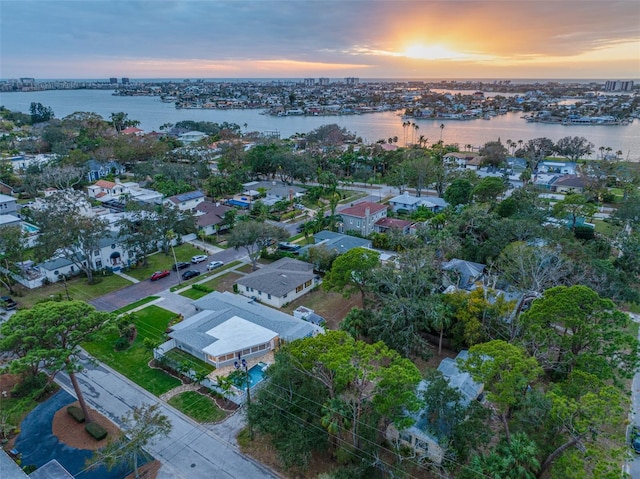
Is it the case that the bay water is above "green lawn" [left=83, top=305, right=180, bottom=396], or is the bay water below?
above

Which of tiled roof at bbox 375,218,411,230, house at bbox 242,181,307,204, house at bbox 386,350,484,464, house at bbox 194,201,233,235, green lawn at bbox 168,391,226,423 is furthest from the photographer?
house at bbox 242,181,307,204

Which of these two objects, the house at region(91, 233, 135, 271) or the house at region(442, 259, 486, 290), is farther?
the house at region(91, 233, 135, 271)

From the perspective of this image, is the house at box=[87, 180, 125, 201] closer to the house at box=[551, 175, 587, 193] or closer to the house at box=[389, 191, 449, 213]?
the house at box=[389, 191, 449, 213]

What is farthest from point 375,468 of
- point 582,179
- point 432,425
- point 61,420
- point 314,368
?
point 582,179

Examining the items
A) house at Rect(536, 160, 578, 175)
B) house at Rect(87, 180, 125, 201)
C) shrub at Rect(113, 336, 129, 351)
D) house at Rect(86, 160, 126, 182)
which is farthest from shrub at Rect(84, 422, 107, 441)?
house at Rect(536, 160, 578, 175)

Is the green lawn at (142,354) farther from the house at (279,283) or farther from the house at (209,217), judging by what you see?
the house at (209,217)

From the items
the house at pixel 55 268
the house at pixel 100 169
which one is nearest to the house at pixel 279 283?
the house at pixel 55 268
